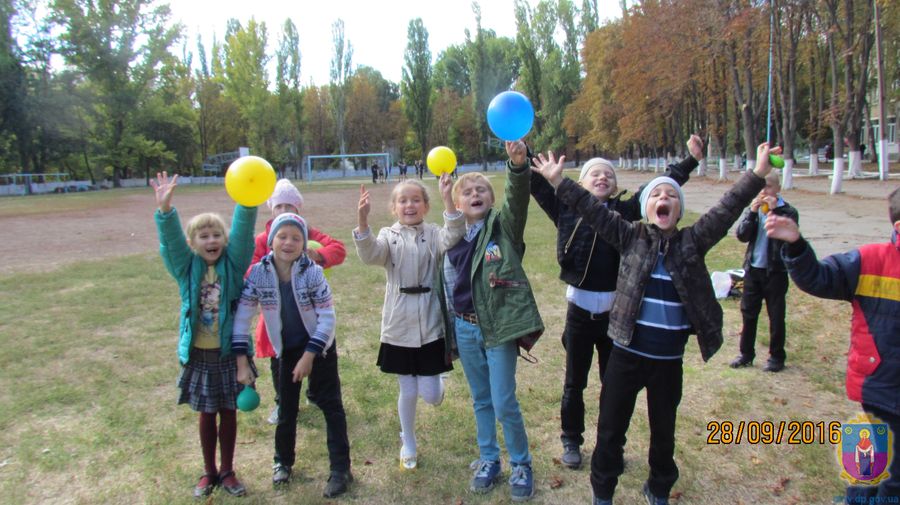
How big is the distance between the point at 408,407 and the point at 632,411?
1.40 meters

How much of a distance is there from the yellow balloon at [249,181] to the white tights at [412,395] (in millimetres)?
1425

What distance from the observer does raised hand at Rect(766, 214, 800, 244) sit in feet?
8.04

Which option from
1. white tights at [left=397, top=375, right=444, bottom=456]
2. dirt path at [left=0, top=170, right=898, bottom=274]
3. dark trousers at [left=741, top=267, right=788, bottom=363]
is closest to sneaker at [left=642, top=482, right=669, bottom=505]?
white tights at [left=397, top=375, right=444, bottom=456]

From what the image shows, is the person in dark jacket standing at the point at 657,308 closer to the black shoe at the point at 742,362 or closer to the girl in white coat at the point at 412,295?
the girl in white coat at the point at 412,295

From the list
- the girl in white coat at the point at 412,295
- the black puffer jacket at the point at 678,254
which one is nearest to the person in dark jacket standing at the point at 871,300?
the black puffer jacket at the point at 678,254

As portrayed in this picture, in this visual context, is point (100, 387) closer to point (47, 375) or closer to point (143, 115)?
point (47, 375)

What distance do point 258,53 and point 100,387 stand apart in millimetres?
64055

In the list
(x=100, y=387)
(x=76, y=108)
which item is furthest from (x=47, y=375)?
(x=76, y=108)

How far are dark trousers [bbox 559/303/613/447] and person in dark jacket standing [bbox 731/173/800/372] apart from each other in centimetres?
203

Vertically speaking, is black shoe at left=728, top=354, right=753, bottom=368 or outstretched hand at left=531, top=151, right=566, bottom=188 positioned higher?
outstretched hand at left=531, top=151, right=566, bottom=188

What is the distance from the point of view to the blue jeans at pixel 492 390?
3160mm

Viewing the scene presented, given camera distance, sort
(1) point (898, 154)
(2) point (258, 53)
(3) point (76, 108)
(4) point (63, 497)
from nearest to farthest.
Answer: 1. (4) point (63, 497)
2. (1) point (898, 154)
3. (3) point (76, 108)
4. (2) point (258, 53)

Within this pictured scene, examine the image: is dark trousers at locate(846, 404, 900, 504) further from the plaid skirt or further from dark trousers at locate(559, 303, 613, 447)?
the plaid skirt

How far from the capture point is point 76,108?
4884 centimetres
